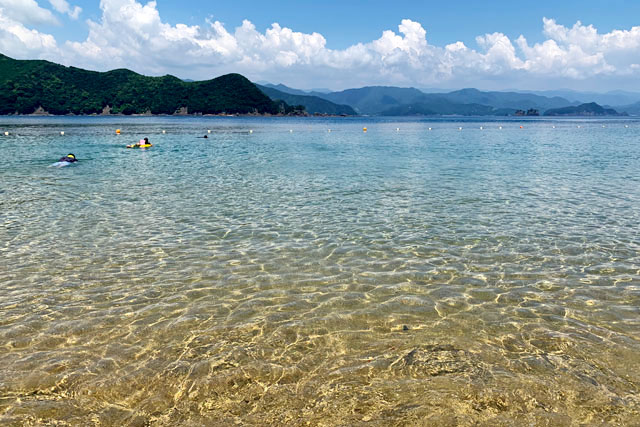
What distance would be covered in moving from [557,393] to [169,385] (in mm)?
6149

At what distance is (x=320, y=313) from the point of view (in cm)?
881

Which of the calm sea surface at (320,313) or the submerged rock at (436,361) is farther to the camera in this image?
the submerged rock at (436,361)

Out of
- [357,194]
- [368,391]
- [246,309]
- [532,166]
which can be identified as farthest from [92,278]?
[532,166]

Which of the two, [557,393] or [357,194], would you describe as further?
[357,194]

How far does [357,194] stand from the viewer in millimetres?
22547

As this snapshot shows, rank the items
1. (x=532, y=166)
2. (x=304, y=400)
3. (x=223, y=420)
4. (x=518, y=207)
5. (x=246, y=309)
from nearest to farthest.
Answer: (x=223, y=420) → (x=304, y=400) → (x=246, y=309) → (x=518, y=207) → (x=532, y=166)

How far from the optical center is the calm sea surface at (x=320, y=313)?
5.98 meters

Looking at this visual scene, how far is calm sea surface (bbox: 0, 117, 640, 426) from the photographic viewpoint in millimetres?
5980

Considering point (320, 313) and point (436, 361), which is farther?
point (320, 313)

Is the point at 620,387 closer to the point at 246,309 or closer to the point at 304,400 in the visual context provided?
the point at 304,400

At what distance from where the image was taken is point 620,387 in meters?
6.29

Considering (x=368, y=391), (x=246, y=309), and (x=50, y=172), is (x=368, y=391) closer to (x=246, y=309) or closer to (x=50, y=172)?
(x=246, y=309)

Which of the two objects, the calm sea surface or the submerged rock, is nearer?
the calm sea surface

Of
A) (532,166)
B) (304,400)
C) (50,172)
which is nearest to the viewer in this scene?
(304,400)
